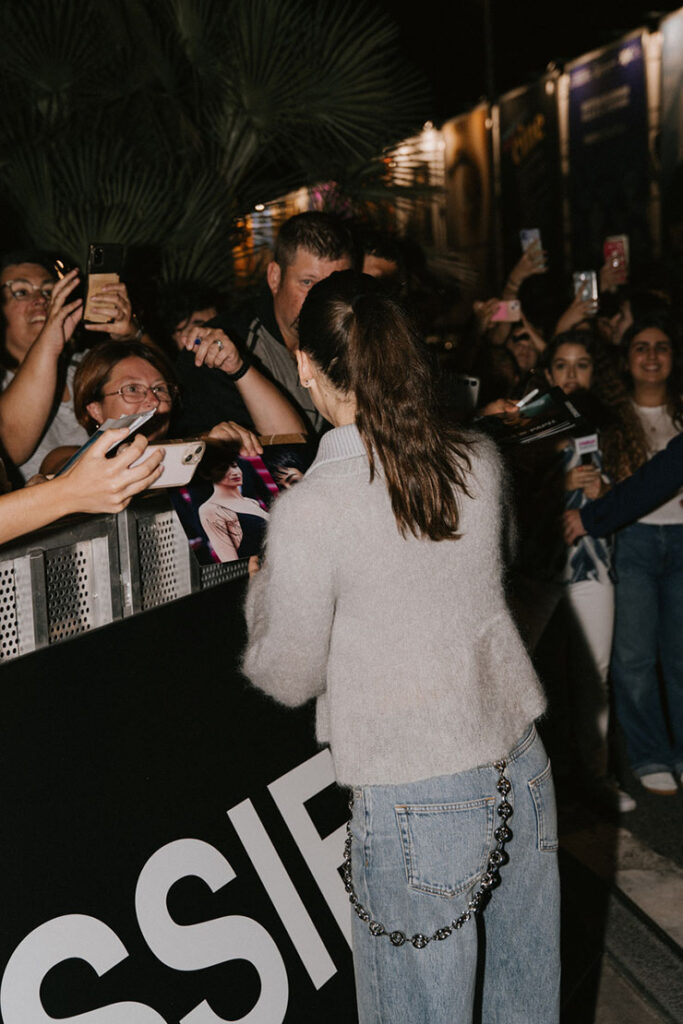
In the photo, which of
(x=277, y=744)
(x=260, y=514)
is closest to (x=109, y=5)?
(x=260, y=514)

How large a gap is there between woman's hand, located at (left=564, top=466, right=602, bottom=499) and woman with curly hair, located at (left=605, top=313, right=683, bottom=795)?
9.1 inches

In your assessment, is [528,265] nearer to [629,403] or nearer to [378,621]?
[629,403]

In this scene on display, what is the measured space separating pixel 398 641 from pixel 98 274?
233 cm

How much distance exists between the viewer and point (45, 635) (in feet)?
6.47

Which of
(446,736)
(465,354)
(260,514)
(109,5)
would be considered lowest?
(446,736)

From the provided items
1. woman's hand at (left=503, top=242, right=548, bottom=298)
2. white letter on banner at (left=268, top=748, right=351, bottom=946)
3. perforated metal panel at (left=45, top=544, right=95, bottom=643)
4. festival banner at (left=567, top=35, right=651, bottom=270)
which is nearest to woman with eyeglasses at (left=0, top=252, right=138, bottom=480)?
perforated metal panel at (left=45, top=544, right=95, bottom=643)

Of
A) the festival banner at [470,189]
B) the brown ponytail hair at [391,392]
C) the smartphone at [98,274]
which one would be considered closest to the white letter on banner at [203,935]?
the brown ponytail hair at [391,392]

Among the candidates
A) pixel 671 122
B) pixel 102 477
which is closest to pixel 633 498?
pixel 102 477

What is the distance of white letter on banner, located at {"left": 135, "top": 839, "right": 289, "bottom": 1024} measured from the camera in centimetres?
199

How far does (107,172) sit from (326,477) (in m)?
4.45

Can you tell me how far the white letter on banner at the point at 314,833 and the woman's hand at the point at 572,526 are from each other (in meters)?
1.89

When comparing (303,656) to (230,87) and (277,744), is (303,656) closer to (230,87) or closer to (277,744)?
(277,744)

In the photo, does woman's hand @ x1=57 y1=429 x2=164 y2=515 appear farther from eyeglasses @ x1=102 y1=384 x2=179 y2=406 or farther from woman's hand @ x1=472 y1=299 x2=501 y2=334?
woman's hand @ x1=472 y1=299 x2=501 y2=334

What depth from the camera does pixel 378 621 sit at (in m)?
1.72
